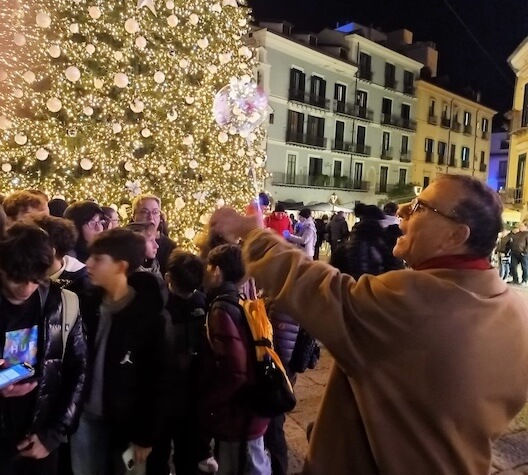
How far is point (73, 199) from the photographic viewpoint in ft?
28.3

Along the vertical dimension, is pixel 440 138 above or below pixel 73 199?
above

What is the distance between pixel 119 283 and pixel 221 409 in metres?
0.89

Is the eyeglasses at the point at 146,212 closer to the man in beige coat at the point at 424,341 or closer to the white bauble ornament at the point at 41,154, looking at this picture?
the white bauble ornament at the point at 41,154

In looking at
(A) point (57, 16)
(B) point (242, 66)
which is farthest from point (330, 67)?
(A) point (57, 16)

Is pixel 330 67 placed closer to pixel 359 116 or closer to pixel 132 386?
pixel 359 116

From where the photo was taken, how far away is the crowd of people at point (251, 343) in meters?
1.43

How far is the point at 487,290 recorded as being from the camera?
1499 mm

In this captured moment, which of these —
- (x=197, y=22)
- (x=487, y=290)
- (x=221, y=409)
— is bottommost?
(x=221, y=409)

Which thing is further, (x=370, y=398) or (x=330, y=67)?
(x=330, y=67)

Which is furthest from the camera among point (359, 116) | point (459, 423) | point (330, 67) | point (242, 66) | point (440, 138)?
point (440, 138)

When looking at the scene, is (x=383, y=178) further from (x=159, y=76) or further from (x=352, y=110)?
(x=159, y=76)

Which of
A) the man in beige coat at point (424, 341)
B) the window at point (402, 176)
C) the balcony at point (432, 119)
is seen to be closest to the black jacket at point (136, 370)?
the man in beige coat at point (424, 341)

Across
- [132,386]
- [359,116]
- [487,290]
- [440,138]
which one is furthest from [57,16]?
[440,138]

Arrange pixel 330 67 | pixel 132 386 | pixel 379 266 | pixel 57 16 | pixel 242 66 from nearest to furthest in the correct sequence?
pixel 132 386 → pixel 379 266 → pixel 57 16 → pixel 242 66 → pixel 330 67
